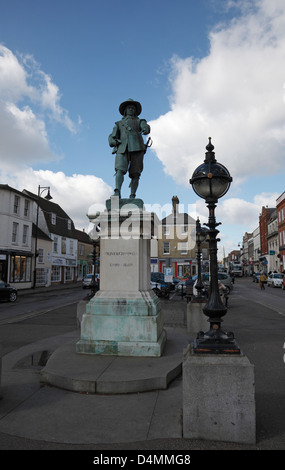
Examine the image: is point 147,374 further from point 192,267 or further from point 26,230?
point 192,267

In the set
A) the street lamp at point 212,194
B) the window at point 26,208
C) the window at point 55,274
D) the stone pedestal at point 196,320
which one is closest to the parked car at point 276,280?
the window at point 55,274

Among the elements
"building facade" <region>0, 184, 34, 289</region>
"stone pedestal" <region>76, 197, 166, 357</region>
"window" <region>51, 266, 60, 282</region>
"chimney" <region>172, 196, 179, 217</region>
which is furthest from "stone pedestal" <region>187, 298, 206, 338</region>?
"chimney" <region>172, 196, 179, 217</region>

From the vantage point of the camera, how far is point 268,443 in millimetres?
2896

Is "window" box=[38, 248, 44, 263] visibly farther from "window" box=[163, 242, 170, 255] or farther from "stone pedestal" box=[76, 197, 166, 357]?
"stone pedestal" box=[76, 197, 166, 357]

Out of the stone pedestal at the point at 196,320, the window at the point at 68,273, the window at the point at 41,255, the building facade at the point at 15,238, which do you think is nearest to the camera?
the stone pedestal at the point at 196,320

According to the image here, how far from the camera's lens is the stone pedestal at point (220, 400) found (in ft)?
9.55

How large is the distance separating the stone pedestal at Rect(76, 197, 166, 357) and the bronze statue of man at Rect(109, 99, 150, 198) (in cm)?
71

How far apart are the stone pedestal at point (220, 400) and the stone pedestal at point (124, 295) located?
2297mm

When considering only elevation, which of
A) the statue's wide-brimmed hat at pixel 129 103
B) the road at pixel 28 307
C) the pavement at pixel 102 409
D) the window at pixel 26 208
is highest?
the window at pixel 26 208

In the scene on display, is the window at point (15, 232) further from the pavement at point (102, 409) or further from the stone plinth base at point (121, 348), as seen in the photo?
the stone plinth base at point (121, 348)

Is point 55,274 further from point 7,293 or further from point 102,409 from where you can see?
point 102,409

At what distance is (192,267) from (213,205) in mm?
46235
